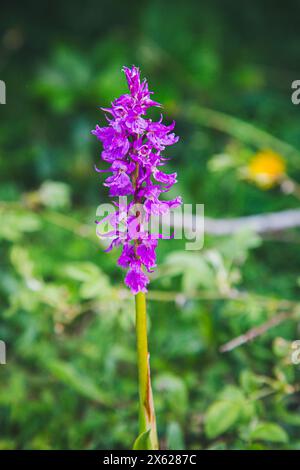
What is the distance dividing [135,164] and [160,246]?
1.85 m

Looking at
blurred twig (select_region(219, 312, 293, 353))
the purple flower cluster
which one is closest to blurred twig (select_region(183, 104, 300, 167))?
blurred twig (select_region(219, 312, 293, 353))

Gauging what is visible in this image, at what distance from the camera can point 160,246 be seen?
139 inches

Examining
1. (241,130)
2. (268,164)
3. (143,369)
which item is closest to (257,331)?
(143,369)

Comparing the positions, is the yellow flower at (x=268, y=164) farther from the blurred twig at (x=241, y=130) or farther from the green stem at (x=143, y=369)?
the green stem at (x=143, y=369)

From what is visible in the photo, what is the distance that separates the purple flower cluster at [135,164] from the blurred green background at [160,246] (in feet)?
2.63

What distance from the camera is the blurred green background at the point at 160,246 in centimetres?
262

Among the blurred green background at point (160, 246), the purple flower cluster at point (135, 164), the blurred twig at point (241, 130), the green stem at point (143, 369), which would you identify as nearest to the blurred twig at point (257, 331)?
the blurred green background at point (160, 246)

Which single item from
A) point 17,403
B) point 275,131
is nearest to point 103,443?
point 17,403

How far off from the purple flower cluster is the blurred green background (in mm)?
802

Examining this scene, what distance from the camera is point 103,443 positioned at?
252 centimetres

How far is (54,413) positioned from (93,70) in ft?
10.9

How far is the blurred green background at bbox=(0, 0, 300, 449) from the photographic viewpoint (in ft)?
8.61

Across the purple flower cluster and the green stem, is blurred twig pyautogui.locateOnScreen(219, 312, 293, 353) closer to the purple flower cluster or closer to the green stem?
the green stem
